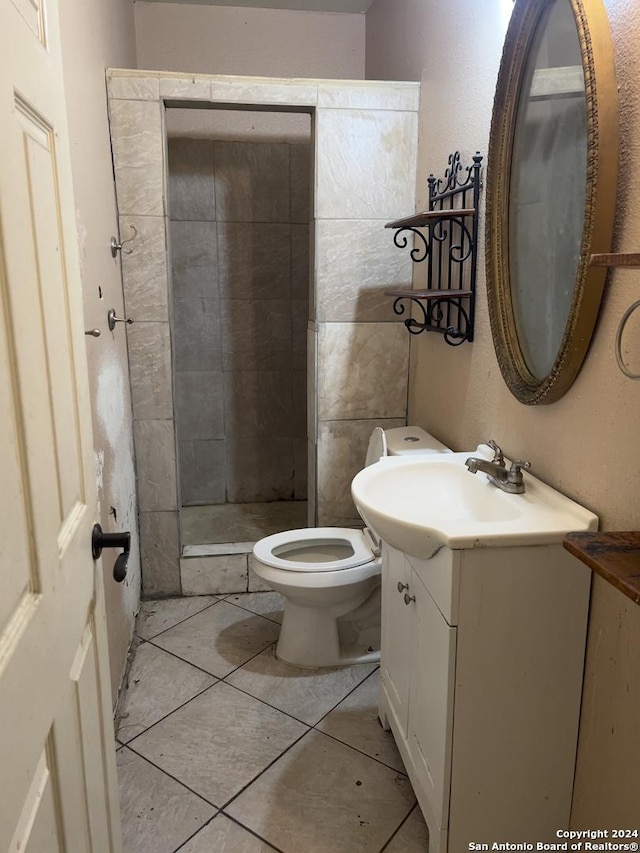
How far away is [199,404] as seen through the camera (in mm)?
3387

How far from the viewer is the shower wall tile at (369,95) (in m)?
2.31

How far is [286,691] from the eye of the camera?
2.06 meters

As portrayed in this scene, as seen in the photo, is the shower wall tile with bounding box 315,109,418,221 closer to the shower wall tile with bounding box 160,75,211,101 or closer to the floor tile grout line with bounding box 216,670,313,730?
the shower wall tile with bounding box 160,75,211,101

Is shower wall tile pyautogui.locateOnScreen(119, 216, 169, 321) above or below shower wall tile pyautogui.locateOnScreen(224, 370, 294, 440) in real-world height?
above

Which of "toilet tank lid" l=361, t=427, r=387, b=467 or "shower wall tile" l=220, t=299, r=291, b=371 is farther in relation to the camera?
"shower wall tile" l=220, t=299, r=291, b=371

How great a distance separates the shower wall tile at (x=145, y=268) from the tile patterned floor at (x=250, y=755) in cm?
124

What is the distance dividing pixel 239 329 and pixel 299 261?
1.57 ft

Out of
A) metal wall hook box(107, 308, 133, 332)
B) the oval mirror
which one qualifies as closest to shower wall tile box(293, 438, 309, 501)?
metal wall hook box(107, 308, 133, 332)

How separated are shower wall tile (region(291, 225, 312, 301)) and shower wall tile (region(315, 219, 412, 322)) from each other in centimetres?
82

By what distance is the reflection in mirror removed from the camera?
1268 mm

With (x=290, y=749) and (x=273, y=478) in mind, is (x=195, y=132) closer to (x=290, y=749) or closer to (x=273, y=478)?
(x=273, y=478)

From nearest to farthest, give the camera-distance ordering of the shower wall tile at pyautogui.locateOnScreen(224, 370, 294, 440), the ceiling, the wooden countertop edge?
1. the wooden countertop edge
2. the ceiling
3. the shower wall tile at pyautogui.locateOnScreen(224, 370, 294, 440)

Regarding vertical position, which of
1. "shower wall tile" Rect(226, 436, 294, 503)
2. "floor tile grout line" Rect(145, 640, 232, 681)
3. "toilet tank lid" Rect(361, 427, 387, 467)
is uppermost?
"toilet tank lid" Rect(361, 427, 387, 467)

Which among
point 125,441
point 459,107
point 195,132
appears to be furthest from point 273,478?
point 459,107
